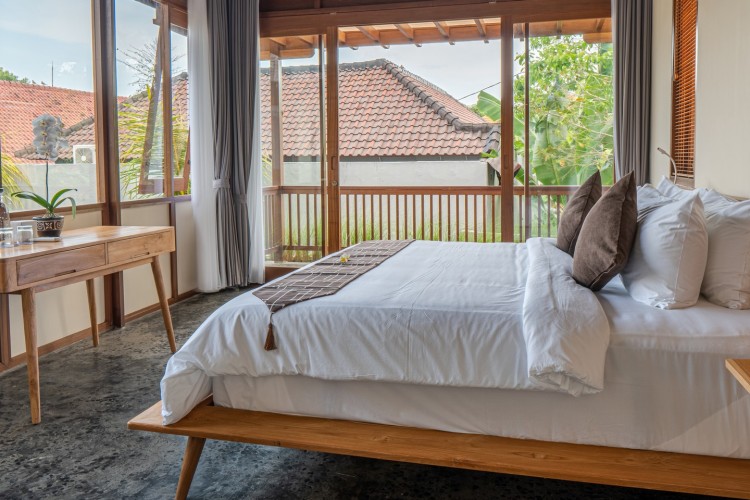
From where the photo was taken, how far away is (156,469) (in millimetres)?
2604

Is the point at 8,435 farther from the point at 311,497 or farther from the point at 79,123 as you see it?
the point at 79,123

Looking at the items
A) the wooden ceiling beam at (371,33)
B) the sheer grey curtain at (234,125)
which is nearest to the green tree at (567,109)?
the wooden ceiling beam at (371,33)

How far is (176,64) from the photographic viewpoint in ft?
18.1

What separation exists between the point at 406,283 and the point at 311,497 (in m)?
0.92

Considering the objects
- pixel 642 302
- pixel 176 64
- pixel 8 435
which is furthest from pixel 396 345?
pixel 176 64

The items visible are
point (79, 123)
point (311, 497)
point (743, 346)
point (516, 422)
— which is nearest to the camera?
point (743, 346)

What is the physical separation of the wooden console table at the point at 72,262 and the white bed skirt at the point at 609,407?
1.51 m

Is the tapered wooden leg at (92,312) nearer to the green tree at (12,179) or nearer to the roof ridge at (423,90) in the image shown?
the green tree at (12,179)

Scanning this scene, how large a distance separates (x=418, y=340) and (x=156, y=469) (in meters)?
1.18

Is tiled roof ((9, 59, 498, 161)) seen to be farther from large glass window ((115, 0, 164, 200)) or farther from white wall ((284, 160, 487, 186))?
large glass window ((115, 0, 164, 200))

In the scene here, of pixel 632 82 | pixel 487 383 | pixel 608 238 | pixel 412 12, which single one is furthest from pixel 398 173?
pixel 487 383

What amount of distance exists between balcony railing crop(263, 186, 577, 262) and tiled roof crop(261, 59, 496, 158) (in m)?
0.38

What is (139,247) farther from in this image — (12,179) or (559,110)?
(559,110)

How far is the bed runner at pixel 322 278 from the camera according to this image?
2.53m
